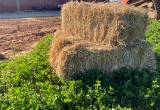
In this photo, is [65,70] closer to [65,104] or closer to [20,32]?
[65,104]

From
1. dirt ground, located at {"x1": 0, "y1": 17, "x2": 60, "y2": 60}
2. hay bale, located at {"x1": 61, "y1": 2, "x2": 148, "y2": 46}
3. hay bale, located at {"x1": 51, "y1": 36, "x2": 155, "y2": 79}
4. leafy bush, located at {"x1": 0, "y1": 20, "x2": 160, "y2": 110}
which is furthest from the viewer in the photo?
dirt ground, located at {"x1": 0, "y1": 17, "x2": 60, "y2": 60}

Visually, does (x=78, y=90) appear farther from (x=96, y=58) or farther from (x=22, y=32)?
(x=22, y=32)

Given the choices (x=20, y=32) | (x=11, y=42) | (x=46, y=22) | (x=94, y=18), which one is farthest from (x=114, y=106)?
(x=46, y=22)

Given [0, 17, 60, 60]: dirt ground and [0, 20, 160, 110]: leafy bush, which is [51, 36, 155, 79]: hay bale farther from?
[0, 17, 60, 60]: dirt ground

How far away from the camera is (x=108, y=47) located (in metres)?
9.35

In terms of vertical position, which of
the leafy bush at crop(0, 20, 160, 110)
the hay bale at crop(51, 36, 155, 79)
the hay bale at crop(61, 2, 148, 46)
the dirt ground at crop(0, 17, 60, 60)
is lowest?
the dirt ground at crop(0, 17, 60, 60)

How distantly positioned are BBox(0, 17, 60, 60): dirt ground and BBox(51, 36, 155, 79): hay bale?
5118 mm

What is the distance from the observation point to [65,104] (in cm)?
801

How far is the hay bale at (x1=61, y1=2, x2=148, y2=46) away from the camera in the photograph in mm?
9328

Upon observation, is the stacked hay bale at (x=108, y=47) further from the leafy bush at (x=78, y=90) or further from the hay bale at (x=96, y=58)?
the leafy bush at (x=78, y=90)

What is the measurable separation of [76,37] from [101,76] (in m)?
1.94

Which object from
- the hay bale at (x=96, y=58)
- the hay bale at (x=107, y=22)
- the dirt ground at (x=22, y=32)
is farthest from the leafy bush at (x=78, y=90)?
the dirt ground at (x=22, y=32)

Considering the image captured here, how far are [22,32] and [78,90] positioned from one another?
12.1 meters

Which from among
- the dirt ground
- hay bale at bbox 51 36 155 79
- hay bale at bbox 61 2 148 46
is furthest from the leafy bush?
the dirt ground
